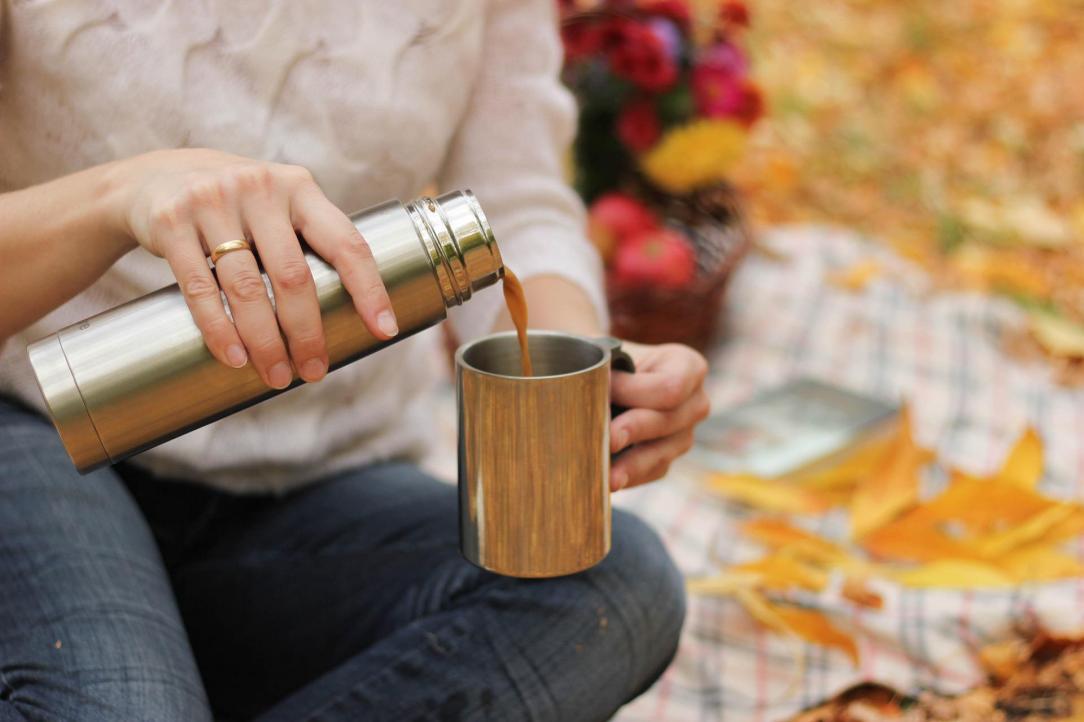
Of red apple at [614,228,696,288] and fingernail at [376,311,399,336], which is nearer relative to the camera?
fingernail at [376,311,399,336]

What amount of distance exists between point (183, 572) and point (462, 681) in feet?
0.92

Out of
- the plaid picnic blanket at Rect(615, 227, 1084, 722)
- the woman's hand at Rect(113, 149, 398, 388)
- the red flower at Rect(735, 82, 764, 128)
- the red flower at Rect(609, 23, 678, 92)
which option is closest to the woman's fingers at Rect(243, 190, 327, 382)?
the woman's hand at Rect(113, 149, 398, 388)

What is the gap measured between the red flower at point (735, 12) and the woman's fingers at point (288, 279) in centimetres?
132

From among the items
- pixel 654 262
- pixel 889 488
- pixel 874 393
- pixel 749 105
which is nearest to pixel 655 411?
pixel 889 488

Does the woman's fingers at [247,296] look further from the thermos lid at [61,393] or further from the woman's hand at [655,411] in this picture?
the woman's hand at [655,411]

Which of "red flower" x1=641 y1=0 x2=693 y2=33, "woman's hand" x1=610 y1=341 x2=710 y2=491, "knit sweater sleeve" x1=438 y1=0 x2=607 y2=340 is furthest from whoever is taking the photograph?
"red flower" x1=641 y1=0 x2=693 y2=33

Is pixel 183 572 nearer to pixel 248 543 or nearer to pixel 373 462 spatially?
pixel 248 543

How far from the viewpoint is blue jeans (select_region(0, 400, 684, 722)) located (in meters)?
0.74

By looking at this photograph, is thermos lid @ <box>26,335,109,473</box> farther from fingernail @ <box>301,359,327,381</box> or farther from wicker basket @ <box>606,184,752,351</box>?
wicker basket @ <box>606,184,752,351</box>

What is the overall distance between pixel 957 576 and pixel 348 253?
850 millimetres

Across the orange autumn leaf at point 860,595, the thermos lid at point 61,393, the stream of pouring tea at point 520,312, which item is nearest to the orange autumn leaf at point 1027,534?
the orange autumn leaf at point 860,595

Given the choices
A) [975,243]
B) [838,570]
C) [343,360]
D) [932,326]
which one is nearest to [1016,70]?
[975,243]

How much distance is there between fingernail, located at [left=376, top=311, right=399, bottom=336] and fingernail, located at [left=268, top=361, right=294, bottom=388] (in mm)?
54

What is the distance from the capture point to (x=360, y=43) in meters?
0.91
